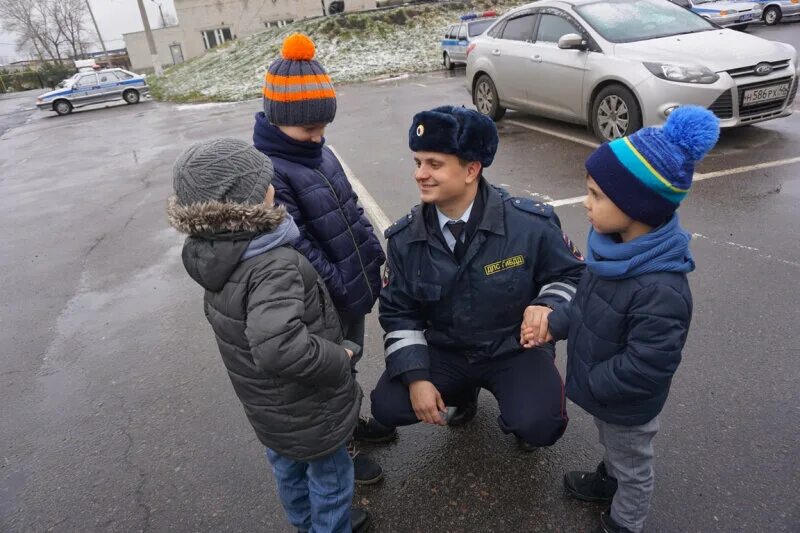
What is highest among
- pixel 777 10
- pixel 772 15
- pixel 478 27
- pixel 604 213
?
pixel 604 213

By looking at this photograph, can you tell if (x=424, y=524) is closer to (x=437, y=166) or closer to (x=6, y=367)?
(x=437, y=166)

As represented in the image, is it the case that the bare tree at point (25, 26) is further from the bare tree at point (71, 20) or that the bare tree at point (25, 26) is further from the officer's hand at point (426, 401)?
the officer's hand at point (426, 401)

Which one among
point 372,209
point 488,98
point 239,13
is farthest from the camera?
point 239,13

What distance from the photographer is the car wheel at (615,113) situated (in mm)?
6020

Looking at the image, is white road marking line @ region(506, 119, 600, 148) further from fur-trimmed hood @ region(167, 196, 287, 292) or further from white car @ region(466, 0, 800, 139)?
fur-trimmed hood @ region(167, 196, 287, 292)

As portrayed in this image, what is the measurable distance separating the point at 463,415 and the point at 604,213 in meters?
1.35

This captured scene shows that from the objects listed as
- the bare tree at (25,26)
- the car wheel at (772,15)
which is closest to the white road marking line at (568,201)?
the car wheel at (772,15)

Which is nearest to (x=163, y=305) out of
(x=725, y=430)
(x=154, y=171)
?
(x=725, y=430)

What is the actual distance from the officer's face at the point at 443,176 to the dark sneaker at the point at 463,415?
3.49 ft

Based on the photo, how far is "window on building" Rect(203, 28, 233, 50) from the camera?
43.8 metres

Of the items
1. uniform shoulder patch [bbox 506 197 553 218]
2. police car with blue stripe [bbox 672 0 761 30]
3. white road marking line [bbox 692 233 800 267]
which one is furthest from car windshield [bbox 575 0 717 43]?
police car with blue stripe [bbox 672 0 761 30]

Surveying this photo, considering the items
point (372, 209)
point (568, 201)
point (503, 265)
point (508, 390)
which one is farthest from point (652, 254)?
point (372, 209)

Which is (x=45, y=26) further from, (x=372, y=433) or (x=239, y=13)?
(x=372, y=433)

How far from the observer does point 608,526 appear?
6.34ft
